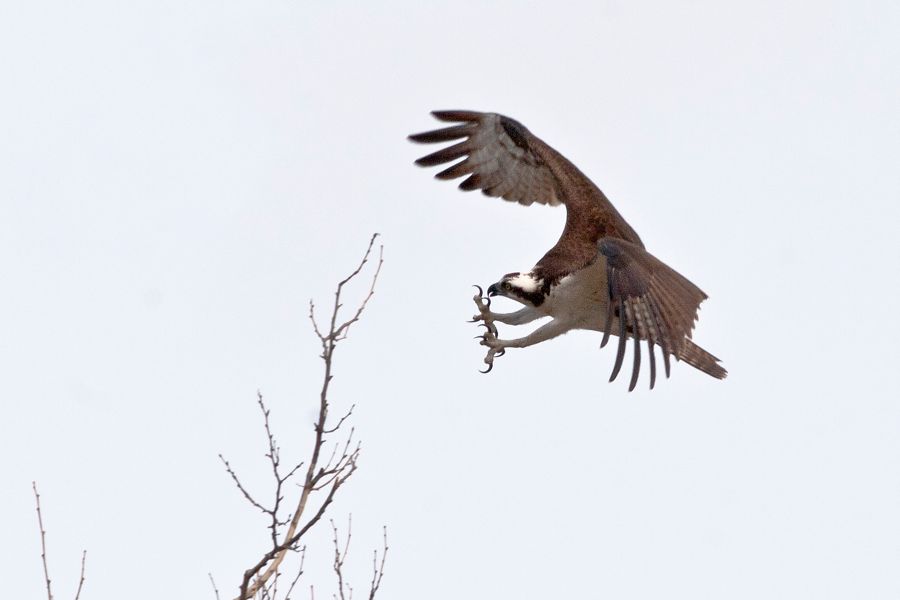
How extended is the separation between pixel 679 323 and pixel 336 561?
2.93 meters

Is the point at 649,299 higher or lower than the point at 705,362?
lower

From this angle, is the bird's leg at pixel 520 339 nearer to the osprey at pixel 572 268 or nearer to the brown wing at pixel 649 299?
the osprey at pixel 572 268

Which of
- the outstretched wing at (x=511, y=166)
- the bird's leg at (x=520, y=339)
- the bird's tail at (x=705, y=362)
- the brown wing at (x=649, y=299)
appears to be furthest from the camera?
the outstretched wing at (x=511, y=166)

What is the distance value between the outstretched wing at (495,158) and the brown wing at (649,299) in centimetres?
206

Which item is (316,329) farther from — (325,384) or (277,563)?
(277,563)

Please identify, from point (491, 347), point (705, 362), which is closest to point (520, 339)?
point (491, 347)

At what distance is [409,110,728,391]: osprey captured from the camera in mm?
7914

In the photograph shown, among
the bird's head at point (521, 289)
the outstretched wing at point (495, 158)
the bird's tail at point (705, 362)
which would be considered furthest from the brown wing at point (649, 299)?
the outstretched wing at point (495, 158)

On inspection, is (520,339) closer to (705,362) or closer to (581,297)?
(581,297)

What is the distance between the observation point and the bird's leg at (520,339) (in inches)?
349

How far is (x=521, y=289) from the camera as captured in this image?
9.08m

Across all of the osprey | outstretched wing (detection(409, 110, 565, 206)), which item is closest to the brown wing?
the osprey

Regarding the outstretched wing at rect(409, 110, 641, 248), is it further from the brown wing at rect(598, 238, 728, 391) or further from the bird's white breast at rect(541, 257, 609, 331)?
the brown wing at rect(598, 238, 728, 391)

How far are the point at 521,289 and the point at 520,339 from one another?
0.38 meters
